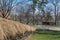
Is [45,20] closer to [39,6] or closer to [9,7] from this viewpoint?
[39,6]

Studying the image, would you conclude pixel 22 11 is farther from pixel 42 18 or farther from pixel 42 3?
pixel 42 18

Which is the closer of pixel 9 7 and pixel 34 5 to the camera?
pixel 9 7

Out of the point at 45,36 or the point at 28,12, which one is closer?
the point at 45,36

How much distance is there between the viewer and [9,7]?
29391mm

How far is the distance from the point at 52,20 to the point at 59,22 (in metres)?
5.77

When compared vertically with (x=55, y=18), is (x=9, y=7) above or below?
above

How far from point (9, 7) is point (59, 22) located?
41.4 metres

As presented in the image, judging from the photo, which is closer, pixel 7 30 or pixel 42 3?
pixel 7 30

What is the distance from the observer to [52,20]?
63688mm

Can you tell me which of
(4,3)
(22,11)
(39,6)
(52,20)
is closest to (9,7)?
(4,3)

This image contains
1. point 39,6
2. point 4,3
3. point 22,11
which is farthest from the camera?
point 22,11

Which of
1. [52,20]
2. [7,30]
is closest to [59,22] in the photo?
[52,20]

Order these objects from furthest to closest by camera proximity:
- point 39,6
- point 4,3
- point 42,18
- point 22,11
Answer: point 42,18 < point 22,11 < point 39,6 < point 4,3

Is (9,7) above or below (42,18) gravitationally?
above
